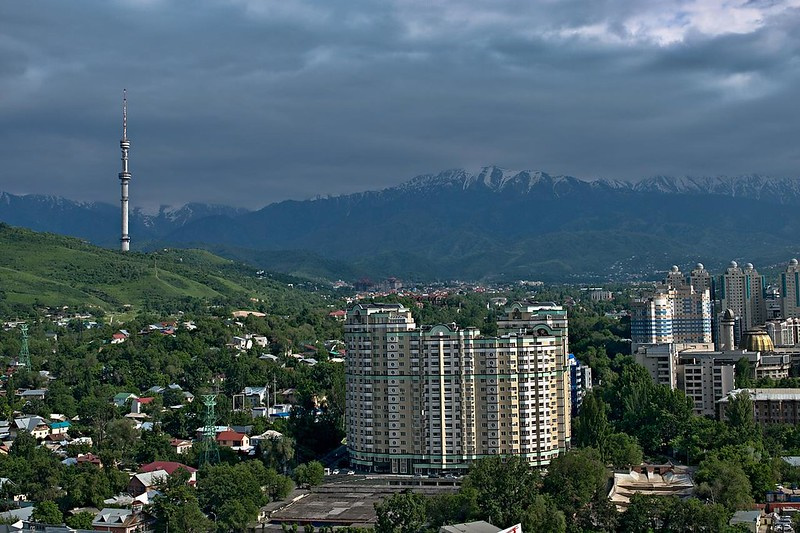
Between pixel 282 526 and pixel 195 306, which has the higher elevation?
pixel 195 306

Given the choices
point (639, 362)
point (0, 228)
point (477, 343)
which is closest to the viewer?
point (477, 343)

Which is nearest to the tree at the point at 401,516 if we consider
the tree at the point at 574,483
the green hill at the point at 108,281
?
the tree at the point at 574,483

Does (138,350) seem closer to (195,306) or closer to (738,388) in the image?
(195,306)

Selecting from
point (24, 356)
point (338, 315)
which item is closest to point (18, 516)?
point (24, 356)

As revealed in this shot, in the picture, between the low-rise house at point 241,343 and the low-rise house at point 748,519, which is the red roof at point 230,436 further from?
the low-rise house at point 241,343

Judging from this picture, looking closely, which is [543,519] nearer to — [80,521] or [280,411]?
[80,521]

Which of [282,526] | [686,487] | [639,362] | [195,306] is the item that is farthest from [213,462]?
[195,306]

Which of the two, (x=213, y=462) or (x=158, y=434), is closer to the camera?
(x=213, y=462)

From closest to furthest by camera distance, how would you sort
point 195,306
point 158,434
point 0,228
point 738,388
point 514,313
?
point 514,313
point 158,434
point 738,388
point 195,306
point 0,228
